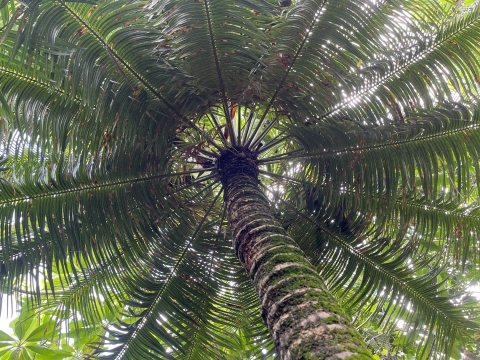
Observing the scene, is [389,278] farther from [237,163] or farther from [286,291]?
[286,291]

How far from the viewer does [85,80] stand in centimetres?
321

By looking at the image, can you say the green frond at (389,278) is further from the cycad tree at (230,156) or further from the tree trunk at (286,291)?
the tree trunk at (286,291)

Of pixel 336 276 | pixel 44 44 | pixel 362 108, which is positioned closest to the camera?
pixel 44 44

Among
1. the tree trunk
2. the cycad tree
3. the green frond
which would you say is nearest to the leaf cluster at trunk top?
the cycad tree

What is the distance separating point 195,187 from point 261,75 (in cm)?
169

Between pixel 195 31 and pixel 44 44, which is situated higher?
pixel 195 31

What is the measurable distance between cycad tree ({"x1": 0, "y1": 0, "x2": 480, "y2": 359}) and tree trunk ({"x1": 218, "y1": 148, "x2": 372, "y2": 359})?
3 centimetres

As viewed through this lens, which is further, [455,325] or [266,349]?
[266,349]

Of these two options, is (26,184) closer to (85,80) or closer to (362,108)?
(85,80)

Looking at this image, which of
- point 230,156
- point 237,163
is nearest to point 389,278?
point 237,163

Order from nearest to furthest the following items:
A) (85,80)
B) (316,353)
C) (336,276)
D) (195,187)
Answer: (316,353) < (85,80) < (336,276) < (195,187)

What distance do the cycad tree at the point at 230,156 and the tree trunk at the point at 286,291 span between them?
3cm

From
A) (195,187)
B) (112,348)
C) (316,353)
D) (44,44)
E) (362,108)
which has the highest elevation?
(362,108)

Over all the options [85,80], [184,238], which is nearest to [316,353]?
[85,80]
